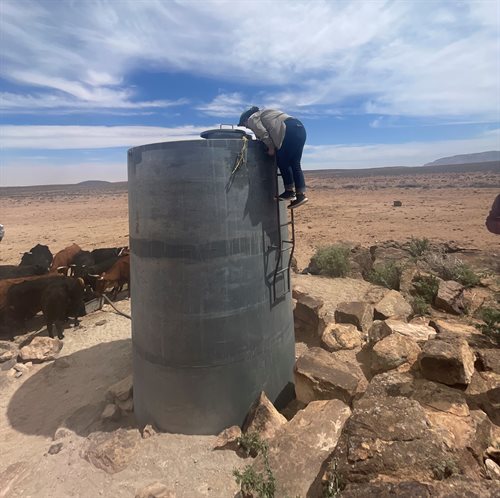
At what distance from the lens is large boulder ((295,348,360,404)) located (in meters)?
4.32

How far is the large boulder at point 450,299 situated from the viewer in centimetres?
721

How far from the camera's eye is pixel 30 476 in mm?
4035

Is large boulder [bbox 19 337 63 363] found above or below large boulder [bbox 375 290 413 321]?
below

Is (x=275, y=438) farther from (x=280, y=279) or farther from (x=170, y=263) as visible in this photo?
(x=170, y=263)

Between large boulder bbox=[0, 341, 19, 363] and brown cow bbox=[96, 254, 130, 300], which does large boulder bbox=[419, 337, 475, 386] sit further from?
brown cow bbox=[96, 254, 130, 300]

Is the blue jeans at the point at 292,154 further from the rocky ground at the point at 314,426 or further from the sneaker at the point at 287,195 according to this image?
the rocky ground at the point at 314,426

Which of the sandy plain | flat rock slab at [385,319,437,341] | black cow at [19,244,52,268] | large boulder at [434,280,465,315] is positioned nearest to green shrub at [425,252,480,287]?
large boulder at [434,280,465,315]

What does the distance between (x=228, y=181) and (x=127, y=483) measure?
127 inches

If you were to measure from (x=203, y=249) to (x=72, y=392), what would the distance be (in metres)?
3.94

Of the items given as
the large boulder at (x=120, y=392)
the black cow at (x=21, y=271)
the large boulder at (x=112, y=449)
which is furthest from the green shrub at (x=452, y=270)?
the black cow at (x=21, y=271)

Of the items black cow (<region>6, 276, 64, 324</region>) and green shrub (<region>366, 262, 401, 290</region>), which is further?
green shrub (<region>366, 262, 401, 290</region>)

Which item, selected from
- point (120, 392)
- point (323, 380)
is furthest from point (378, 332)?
point (120, 392)

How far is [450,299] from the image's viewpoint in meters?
7.27

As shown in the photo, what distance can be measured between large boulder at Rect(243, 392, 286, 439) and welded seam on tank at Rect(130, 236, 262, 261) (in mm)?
1739
